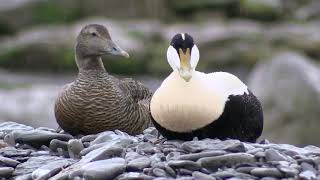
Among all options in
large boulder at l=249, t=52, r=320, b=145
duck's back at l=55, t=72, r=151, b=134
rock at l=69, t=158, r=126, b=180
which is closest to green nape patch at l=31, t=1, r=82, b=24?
large boulder at l=249, t=52, r=320, b=145

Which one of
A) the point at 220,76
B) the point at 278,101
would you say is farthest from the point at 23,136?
the point at 278,101

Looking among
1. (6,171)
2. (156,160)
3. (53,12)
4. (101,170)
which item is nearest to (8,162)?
(6,171)

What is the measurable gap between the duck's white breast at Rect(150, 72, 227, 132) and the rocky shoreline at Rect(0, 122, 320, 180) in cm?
11

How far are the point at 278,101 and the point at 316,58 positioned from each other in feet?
25.2

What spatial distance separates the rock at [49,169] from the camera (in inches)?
201

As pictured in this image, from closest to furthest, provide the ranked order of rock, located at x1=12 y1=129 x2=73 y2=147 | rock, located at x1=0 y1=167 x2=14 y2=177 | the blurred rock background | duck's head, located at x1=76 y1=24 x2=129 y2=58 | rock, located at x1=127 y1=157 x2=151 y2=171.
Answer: rock, located at x1=127 y1=157 x2=151 y2=171 → rock, located at x1=0 y1=167 x2=14 y2=177 → rock, located at x1=12 y1=129 x2=73 y2=147 → duck's head, located at x1=76 y1=24 x2=129 y2=58 → the blurred rock background

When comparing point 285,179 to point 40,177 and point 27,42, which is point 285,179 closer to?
point 40,177

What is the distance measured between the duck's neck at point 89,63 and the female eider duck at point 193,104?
1202 millimetres

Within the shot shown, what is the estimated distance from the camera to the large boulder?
10414mm

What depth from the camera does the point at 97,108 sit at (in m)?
6.22

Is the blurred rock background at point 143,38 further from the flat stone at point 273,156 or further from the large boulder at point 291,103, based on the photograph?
the flat stone at point 273,156

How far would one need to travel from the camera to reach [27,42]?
17.8 meters

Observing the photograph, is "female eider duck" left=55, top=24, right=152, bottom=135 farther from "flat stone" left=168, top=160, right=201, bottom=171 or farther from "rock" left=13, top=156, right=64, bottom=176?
"flat stone" left=168, top=160, right=201, bottom=171

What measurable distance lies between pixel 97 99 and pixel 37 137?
607mm
